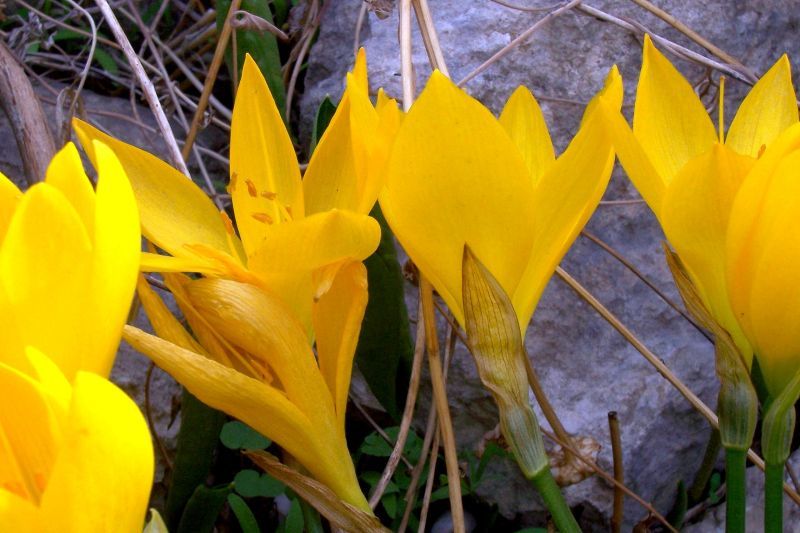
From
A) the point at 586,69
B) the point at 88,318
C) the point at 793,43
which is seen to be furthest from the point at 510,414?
the point at 793,43

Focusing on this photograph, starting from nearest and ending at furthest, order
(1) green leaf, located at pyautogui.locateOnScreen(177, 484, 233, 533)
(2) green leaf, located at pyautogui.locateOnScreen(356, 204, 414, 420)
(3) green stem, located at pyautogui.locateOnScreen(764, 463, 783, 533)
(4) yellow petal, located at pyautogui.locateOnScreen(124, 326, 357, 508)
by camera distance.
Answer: (4) yellow petal, located at pyautogui.locateOnScreen(124, 326, 357, 508) → (3) green stem, located at pyautogui.locateOnScreen(764, 463, 783, 533) → (1) green leaf, located at pyautogui.locateOnScreen(177, 484, 233, 533) → (2) green leaf, located at pyautogui.locateOnScreen(356, 204, 414, 420)

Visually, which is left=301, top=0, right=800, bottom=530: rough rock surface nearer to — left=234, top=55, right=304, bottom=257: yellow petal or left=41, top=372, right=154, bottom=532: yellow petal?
left=234, top=55, right=304, bottom=257: yellow petal

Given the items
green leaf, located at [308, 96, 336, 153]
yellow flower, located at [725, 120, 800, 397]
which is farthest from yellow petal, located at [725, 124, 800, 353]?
green leaf, located at [308, 96, 336, 153]

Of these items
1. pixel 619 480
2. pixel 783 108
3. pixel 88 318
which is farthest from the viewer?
pixel 619 480

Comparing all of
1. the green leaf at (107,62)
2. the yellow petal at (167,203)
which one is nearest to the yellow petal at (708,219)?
the yellow petal at (167,203)

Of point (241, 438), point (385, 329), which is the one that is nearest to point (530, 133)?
point (385, 329)

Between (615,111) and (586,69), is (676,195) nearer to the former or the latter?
(615,111)

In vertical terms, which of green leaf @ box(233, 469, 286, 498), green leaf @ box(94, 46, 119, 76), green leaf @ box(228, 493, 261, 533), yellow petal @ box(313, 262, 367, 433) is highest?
yellow petal @ box(313, 262, 367, 433)
